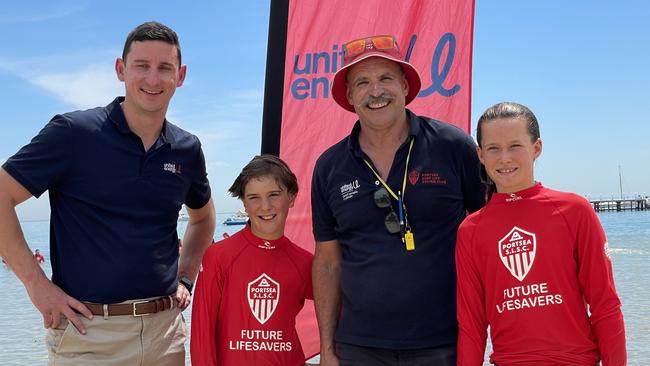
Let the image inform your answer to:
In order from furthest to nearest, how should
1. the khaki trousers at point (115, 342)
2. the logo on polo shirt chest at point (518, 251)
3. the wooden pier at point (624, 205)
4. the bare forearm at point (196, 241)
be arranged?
the wooden pier at point (624, 205)
the bare forearm at point (196, 241)
the khaki trousers at point (115, 342)
the logo on polo shirt chest at point (518, 251)

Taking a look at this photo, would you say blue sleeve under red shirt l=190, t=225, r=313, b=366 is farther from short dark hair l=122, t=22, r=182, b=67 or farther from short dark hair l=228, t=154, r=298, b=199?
short dark hair l=122, t=22, r=182, b=67

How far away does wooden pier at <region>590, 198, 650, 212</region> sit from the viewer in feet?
245

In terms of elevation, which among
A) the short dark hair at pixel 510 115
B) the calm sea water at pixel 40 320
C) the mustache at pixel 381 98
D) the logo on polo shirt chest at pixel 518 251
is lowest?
the calm sea water at pixel 40 320

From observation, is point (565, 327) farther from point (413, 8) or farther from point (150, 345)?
point (413, 8)

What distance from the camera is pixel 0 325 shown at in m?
12.1

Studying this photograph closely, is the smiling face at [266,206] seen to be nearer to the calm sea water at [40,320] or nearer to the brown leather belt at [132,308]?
the brown leather belt at [132,308]

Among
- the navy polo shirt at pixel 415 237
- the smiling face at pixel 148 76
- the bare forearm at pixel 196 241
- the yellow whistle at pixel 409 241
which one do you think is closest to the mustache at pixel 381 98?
the navy polo shirt at pixel 415 237

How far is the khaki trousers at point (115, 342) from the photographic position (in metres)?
2.80

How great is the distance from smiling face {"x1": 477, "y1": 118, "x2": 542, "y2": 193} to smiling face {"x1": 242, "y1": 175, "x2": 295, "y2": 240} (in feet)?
3.71

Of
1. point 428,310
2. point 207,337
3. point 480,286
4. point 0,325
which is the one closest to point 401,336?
point 428,310

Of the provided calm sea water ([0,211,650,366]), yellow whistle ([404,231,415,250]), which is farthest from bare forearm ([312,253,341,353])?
calm sea water ([0,211,650,366])

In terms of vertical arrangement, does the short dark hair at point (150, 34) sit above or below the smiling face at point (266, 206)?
above

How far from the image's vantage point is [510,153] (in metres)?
2.48

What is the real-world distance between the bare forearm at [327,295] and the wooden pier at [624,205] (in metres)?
77.7
